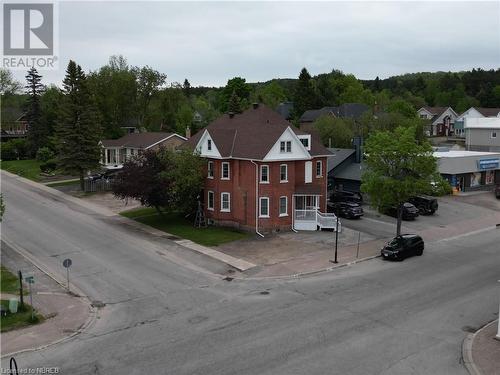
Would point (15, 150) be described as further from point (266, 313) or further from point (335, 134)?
point (266, 313)

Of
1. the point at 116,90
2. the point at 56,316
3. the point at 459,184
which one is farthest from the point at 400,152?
the point at 116,90

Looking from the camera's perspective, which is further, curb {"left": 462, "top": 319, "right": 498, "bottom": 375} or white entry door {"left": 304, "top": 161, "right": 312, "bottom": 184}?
white entry door {"left": 304, "top": 161, "right": 312, "bottom": 184}

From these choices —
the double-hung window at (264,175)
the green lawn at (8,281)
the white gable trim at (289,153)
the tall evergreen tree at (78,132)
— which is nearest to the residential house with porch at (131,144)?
the tall evergreen tree at (78,132)

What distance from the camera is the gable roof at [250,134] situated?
4138 centimetres

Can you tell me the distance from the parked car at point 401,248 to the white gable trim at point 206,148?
1552 cm

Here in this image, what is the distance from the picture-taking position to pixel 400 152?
36.9 meters

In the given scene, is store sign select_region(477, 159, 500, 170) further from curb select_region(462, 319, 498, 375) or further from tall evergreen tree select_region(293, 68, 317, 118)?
tall evergreen tree select_region(293, 68, 317, 118)

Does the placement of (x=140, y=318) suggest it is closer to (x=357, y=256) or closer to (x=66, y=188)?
(x=357, y=256)

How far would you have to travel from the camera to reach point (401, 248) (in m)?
34.2

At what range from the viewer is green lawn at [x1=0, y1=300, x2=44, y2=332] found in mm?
22391

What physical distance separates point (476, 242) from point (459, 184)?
24.7 m

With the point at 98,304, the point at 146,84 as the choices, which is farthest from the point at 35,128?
the point at 98,304

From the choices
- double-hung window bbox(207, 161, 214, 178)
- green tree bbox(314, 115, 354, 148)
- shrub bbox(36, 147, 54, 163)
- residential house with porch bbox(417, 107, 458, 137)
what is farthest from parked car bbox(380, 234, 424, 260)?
A: residential house with porch bbox(417, 107, 458, 137)

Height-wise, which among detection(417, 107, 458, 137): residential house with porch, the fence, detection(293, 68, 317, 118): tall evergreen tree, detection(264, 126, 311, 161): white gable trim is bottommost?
the fence
